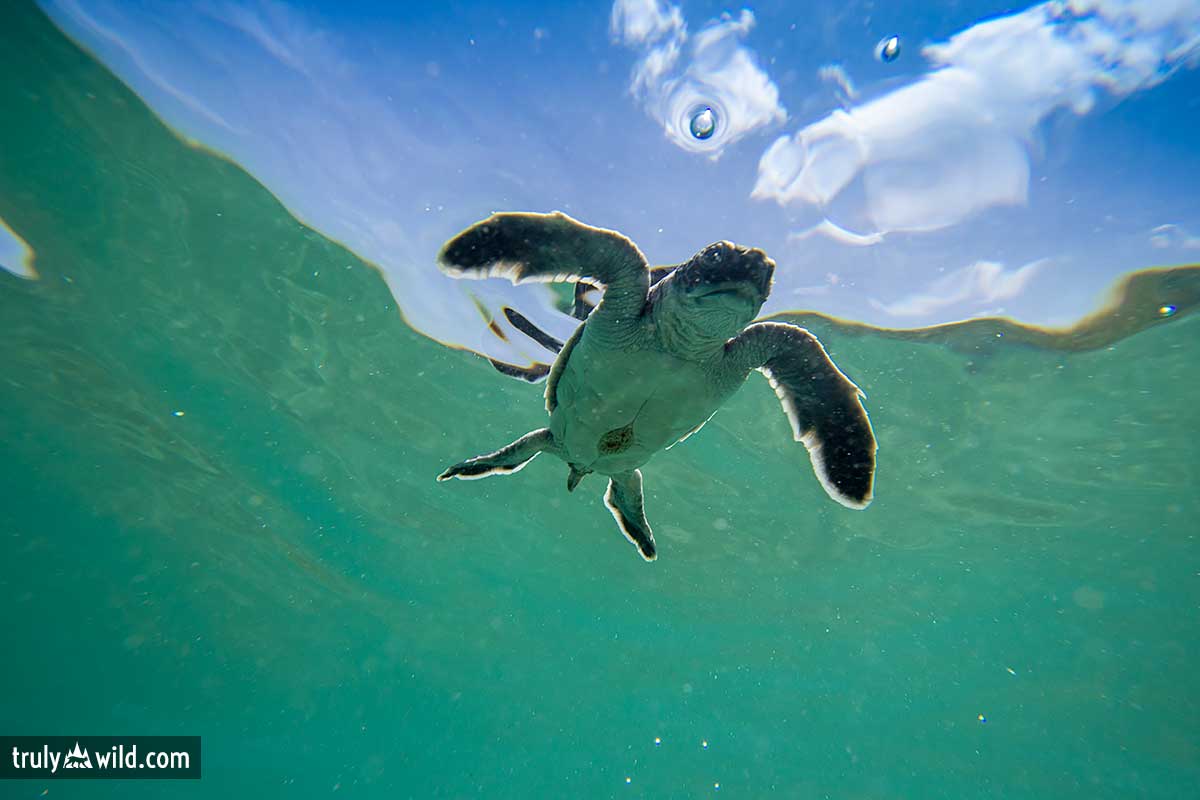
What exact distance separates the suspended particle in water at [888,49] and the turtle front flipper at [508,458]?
4461 mm

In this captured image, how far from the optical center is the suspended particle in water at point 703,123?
232 inches

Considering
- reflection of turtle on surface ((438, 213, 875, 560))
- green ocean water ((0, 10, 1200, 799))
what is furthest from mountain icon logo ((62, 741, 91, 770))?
reflection of turtle on surface ((438, 213, 875, 560))

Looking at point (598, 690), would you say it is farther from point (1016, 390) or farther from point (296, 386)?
point (1016, 390)

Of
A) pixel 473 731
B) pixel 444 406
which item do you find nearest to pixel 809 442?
pixel 444 406

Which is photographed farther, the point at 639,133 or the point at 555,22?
the point at 639,133

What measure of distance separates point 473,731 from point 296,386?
36.4m

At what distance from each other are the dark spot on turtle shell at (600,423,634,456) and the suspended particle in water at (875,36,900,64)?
13.0ft

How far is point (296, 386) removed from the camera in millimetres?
12828

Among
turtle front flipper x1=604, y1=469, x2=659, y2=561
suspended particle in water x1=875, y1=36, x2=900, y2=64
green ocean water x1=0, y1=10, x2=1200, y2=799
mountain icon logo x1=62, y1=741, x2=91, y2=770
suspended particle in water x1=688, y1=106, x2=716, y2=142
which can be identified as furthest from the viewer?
mountain icon logo x1=62, y1=741, x2=91, y2=770

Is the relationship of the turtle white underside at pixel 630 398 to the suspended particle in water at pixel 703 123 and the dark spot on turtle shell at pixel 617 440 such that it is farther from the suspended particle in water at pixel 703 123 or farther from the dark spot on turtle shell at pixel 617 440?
the suspended particle in water at pixel 703 123

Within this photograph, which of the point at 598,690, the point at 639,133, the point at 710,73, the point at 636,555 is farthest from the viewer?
the point at 598,690

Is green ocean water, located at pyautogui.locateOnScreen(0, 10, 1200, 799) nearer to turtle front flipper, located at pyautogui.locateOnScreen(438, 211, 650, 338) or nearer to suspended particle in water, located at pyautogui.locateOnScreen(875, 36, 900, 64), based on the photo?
suspended particle in water, located at pyautogui.locateOnScreen(875, 36, 900, 64)

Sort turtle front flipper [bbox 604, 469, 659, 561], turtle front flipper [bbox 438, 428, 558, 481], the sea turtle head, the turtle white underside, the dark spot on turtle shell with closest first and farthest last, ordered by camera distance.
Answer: the sea turtle head, the turtle white underside, the dark spot on turtle shell, turtle front flipper [bbox 438, 428, 558, 481], turtle front flipper [bbox 604, 469, 659, 561]

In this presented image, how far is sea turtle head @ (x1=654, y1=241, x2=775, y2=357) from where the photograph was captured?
3.21 meters
